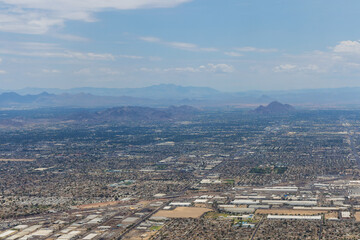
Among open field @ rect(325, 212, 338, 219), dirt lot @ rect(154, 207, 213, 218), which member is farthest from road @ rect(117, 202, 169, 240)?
open field @ rect(325, 212, 338, 219)

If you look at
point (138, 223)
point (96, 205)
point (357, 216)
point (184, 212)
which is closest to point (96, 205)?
point (96, 205)

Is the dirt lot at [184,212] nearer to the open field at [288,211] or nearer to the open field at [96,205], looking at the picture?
the open field at [288,211]

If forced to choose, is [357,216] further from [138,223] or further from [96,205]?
[96,205]

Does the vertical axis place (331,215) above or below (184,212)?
below

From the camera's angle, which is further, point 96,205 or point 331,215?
point 96,205

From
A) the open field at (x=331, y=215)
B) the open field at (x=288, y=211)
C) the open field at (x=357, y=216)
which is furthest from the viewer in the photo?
the open field at (x=288, y=211)

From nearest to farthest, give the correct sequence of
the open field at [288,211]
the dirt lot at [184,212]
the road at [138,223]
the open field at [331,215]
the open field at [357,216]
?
the road at [138,223]
the open field at [357,216]
the open field at [331,215]
the open field at [288,211]
the dirt lot at [184,212]

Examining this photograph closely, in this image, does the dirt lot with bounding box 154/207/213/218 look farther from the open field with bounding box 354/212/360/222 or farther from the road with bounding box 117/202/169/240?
the open field with bounding box 354/212/360/222

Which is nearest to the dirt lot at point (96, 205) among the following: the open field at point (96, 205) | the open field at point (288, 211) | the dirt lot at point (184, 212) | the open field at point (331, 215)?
the open field at point (96, 205)
